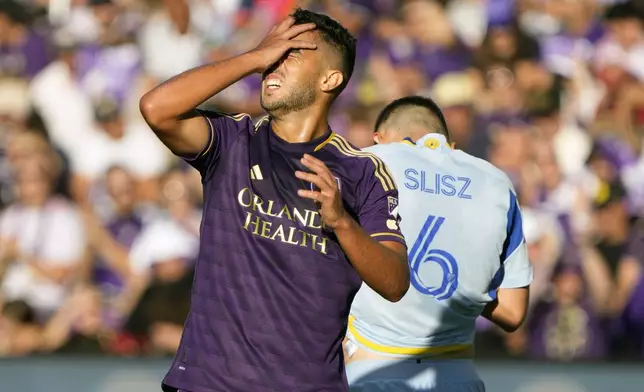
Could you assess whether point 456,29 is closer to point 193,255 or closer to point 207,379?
point 193,255

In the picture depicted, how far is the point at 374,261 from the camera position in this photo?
12.8 feet

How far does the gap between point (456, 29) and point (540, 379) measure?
380cm

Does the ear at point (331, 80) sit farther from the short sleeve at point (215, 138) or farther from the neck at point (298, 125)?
the short sleeve at point (215, 138)

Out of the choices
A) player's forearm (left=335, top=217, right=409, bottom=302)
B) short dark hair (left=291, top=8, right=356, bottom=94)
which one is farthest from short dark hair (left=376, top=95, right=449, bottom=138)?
player's forearm (left=335, top=217, right=409, bottom=302)

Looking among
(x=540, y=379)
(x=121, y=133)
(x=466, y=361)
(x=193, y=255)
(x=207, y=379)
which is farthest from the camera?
(x=121, y=133)

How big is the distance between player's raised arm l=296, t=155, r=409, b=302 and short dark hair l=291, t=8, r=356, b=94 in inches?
20.3

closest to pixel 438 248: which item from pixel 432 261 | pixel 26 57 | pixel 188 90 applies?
pixel 432 261

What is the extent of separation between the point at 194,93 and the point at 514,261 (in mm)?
2109

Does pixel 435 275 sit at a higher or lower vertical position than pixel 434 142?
lower

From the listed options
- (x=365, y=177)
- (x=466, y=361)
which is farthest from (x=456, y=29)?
→ (x=365, y=177)

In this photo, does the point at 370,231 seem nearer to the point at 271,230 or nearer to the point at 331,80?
the point at 271,230

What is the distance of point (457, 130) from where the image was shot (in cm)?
1036

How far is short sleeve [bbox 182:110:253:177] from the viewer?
4254 millimetres

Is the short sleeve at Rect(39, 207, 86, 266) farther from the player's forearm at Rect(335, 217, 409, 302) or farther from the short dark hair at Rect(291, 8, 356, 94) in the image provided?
the player's forearm at Rect(335, 217, 409, 302)
